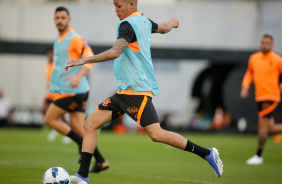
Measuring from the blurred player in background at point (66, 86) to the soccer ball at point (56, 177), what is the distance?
2764 millimetres

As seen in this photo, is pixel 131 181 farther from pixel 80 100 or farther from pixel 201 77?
pixel 201 77

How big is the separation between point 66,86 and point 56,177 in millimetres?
3169

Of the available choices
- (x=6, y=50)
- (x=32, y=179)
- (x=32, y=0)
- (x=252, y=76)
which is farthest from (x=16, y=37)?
(x=32, y=179)

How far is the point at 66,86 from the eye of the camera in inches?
401

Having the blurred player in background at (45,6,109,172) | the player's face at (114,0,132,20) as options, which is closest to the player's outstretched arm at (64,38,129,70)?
the player's face at (114,0,132,20)

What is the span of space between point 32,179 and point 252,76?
6.35 meters

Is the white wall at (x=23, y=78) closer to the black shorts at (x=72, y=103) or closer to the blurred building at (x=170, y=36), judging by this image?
the blurred building at (x=170, y=36)

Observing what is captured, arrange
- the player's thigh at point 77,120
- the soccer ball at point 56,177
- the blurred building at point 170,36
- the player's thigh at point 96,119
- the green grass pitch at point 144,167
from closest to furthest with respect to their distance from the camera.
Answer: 1. the soccer ball at point 56,177
2. the player's thigh at point 96,119
3. the green grass pitch at point 144,167
4. the player's thigh at point 77,120
5. the blurred building at point 170,36

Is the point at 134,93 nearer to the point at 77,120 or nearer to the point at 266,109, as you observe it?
the point at 77,120

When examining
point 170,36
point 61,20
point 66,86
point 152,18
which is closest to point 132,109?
point 66,86

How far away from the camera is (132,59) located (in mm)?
7488

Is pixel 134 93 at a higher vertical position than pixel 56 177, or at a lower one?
higher

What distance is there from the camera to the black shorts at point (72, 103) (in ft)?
33.2

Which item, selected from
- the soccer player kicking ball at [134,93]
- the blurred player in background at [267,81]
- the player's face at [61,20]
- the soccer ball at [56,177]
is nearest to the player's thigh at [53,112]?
the player's face at [61,20]
